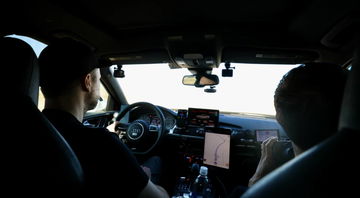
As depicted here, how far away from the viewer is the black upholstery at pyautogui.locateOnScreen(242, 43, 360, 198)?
50cm

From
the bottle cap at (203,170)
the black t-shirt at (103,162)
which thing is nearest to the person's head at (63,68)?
the black t-shirt at (103,162)

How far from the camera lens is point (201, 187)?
278 cm

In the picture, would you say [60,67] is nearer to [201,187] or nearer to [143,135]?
[143,135]

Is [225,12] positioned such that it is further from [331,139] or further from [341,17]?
[331,139]

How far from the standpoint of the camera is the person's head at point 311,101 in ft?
3.24

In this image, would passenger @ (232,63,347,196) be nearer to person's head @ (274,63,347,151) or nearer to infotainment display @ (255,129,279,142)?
person's head @ (274,63,347,151)

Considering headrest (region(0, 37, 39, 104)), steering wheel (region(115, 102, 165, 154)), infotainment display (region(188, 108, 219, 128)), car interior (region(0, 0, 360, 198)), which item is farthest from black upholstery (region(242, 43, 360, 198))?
steering wheel (region(115, 102, 165, 154))

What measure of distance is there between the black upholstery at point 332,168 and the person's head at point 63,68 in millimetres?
1370

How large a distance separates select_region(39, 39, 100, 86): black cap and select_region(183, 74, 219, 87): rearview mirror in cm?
193

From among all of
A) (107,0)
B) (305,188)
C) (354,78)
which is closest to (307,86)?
(354,78)

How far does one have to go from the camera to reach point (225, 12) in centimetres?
219

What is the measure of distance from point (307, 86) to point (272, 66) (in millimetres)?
2018

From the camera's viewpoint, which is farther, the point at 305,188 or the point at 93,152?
the point at 93,152

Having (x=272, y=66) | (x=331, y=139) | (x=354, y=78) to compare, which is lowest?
(x=331, y=139)
